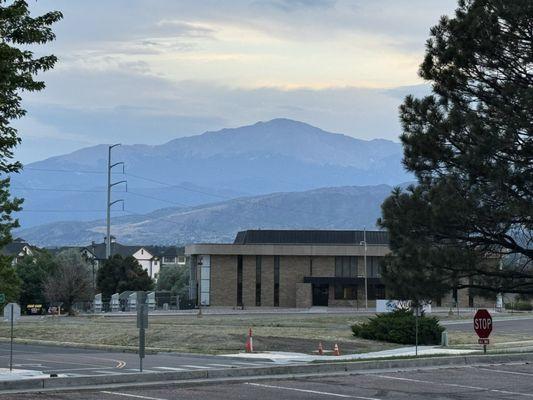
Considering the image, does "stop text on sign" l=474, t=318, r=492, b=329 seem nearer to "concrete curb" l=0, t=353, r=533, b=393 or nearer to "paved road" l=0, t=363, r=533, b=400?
"concrete curb" l=0, t=353, r=533, b=393

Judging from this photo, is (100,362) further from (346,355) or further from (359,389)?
(359,389)

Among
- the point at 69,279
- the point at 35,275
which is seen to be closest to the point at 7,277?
the point at 69,279

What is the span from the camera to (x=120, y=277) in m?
109

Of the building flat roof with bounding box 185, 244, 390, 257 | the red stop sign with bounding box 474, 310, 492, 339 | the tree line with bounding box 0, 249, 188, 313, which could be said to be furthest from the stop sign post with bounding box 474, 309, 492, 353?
the building flat roof with bounding box 185, 244, 390, 257

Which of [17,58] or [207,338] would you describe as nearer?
[17,58]

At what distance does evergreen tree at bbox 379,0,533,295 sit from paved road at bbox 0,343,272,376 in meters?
8.30

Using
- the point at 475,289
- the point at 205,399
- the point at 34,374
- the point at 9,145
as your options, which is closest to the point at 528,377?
the point at 475,289

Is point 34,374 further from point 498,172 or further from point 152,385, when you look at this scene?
point 498,172

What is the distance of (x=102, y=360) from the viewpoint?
32.6m

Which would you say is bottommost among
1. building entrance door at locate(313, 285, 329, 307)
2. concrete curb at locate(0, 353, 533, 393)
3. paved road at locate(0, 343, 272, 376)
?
paved road at locate(0, 343, 272, 376)

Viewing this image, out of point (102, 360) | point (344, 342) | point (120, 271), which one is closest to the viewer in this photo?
point (102, 360)

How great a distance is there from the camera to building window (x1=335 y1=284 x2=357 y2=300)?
104688 mm

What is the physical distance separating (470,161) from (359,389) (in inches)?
224

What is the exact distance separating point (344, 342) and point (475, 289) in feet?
63.0
